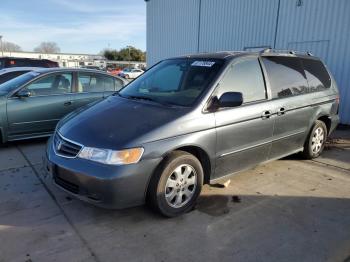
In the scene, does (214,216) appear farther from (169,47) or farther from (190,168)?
(169,47)

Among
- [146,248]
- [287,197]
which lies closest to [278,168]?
[287,197]

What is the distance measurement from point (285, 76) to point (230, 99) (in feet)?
4.82

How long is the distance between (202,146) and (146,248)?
4.00 ft

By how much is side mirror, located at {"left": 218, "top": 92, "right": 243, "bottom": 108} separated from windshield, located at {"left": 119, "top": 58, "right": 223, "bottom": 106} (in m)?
0.25

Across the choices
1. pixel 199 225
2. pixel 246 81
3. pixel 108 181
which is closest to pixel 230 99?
pixel 246 81

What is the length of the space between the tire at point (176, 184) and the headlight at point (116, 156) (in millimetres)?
310

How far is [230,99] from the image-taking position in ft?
12.3

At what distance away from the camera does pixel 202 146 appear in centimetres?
362

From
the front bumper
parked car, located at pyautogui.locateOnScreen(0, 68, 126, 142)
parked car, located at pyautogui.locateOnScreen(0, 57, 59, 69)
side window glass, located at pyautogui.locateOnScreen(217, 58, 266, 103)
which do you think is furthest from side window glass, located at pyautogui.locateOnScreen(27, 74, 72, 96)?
parked car, located at pyautogui.locateOnScreen(0, 57, 59, 69)

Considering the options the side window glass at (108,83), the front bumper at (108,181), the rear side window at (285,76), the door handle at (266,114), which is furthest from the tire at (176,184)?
the side window glass at (108,83)

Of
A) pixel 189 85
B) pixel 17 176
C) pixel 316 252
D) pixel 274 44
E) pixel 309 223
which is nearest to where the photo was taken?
pixel 316 252

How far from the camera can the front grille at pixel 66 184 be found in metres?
3.31

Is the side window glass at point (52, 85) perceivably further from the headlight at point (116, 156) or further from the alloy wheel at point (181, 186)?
the alloy wheel at point (181, 186)

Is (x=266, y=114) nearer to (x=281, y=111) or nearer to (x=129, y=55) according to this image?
(x=281, y=111)
